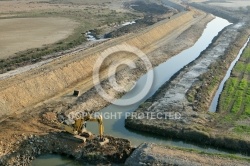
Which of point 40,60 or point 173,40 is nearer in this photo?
point 40,60

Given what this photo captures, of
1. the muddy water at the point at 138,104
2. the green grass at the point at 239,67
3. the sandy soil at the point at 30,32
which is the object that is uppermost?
the sandy soil at the point at 30,32

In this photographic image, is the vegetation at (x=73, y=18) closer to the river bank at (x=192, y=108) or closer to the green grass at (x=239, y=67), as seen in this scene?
the river bank at (x=192, y=108)

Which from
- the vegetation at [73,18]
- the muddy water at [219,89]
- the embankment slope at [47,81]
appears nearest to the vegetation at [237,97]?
the muddy water at [219,89]

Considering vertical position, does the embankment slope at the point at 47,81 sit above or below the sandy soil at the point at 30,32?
below

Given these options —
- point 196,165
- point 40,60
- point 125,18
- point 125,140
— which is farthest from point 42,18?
point 196,165

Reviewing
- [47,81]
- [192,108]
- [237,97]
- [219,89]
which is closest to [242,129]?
[192,108]

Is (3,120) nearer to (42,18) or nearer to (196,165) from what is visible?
(196,165)

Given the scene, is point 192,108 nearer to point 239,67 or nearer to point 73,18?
point 239,67
